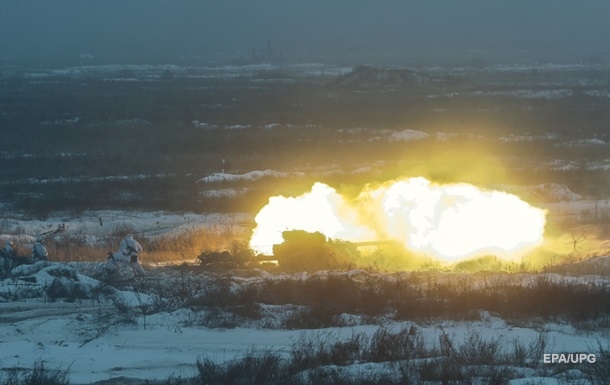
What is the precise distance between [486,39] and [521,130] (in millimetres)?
123151

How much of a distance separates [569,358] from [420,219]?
27.0ft

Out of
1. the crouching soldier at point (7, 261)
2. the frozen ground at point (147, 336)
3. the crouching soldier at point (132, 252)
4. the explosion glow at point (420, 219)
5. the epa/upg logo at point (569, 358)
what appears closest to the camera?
the epa/upg logo at point (569, 358)

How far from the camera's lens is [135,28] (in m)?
176

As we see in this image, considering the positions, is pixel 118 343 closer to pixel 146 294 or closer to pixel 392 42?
pixel 146 294

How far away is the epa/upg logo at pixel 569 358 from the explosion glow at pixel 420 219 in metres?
7.23

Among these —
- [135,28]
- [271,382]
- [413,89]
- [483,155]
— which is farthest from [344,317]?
[135,28]

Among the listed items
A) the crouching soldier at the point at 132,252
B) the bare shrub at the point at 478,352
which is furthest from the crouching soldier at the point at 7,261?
the bare shrub at the point at 478,352

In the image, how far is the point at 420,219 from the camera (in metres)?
19.7

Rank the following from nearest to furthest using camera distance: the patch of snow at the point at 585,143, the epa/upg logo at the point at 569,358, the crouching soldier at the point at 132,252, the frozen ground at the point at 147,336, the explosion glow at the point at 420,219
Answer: the epa/upg logo at the point at 569,358 < the frozen ground at the point at 147,336 < the crouching soldier at the point at 132,252 < the explosion glow at the point at 420,219 < the patch of snow at the point at 585,143

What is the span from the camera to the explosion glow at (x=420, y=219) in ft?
63.3

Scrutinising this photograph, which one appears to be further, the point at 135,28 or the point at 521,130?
the point at 135,28

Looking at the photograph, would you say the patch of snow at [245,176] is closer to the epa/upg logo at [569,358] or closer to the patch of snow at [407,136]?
the patch of snow at [407,136]

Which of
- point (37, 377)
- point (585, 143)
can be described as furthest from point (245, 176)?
point (37, 377)

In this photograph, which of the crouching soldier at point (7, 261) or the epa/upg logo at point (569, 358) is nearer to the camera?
the epa/upg logo at point (569, 358)
